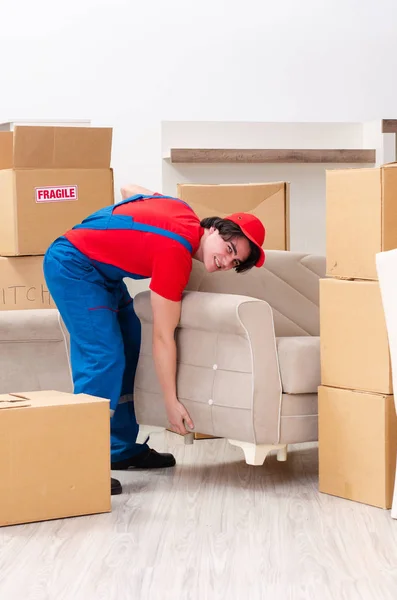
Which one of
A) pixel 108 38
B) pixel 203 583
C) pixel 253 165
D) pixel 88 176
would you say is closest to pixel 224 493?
pixel 203 583

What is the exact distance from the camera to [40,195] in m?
3.64

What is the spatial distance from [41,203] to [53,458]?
1.36 meters

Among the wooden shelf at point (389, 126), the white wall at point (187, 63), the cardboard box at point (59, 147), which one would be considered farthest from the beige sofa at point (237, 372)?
the white wall at point (187, 63)

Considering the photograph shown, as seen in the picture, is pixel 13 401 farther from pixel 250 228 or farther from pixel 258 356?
pixel 250 228

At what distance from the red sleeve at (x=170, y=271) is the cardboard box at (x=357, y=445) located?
0.56 m

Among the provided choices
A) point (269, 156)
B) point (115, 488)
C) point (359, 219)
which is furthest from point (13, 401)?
point (269, 156)

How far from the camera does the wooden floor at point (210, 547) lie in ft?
6.75

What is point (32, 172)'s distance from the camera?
3.62m

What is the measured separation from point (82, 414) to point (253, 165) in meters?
2.12

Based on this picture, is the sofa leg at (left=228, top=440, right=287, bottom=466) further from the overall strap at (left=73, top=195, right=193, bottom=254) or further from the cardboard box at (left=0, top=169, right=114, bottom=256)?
Answer: the cardboard box at (left=0, top=169, right=114, bottom=256)

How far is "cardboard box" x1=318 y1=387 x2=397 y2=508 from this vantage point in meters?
2.66

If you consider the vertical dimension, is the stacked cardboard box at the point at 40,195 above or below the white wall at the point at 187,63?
below

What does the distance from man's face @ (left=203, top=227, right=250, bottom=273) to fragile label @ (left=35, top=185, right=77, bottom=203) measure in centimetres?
98

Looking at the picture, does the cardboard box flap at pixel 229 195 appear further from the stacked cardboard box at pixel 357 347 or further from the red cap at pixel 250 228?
the stacked cardboard box at pixel 357 347
